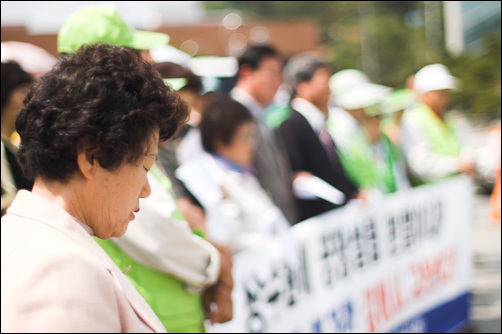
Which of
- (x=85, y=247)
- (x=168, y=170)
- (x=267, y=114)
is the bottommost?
(x=267, y=114)

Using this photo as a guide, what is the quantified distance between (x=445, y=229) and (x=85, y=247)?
14.5 ft

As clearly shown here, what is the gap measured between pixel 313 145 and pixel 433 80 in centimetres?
201

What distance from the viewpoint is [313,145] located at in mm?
4555

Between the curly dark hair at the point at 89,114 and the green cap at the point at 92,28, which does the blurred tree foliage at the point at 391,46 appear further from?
the curly dark hair at the point at 89,114

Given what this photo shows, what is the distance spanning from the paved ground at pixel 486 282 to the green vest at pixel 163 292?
2.62m

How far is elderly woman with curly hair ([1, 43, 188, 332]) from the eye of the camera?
3.46ft

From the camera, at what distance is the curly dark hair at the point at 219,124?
343 cm

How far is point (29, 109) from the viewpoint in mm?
1311

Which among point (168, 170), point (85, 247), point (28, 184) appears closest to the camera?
point (85, 247)

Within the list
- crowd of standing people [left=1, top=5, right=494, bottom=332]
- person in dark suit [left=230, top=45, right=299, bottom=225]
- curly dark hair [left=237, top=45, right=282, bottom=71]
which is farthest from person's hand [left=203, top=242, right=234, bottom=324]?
curly dark hair [left=237, top=45, right=282, bottom=71]

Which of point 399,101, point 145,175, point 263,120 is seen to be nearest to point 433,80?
point 399,101

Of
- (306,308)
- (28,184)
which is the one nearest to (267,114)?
(306,308)

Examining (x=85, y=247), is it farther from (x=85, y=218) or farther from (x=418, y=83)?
(x=418, y=83)

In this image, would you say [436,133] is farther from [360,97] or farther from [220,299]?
[220,299]
